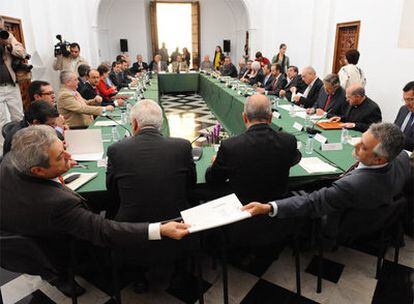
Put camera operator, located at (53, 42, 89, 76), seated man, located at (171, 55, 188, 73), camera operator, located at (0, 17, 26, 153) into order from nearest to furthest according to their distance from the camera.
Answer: camera operator, located at (0, 17, 26, 153), camera operator, located at (53, 42, 89, 76), seated man, located at (171, 55, 188, 73)

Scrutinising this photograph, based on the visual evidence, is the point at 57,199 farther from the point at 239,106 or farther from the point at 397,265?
the point at 239,106

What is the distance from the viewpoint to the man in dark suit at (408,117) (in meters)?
2.82

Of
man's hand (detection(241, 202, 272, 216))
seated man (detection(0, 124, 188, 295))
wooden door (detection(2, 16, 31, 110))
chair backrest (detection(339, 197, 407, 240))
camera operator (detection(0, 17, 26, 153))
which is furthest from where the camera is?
wooden door (detection(2, 16, 31, 110))

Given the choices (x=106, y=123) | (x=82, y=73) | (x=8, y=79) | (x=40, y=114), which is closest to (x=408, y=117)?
(x=106, y=123)

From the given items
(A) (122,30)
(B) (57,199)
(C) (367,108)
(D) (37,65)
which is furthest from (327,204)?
(A) (122,30)

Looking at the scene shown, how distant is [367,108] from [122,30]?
39.8 feet

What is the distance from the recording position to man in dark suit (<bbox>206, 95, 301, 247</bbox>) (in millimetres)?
1765

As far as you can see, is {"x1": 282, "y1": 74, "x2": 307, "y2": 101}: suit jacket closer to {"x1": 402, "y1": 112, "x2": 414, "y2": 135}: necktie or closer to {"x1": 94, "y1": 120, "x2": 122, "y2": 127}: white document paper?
{"x1": 402, "y1": 112, "x2": 414, "y2": 135}: necktie

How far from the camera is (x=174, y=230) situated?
1.44 m

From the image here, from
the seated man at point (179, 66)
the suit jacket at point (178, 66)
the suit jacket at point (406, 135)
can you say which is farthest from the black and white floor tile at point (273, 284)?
the suit jacket at point (178, 66)

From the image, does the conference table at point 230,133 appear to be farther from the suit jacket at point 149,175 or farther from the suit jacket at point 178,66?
the suit jacket at point 178,66

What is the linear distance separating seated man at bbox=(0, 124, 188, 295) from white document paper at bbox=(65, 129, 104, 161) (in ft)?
3.48

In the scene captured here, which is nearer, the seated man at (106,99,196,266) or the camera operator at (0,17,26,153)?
the seated man at (106,99,196,266)

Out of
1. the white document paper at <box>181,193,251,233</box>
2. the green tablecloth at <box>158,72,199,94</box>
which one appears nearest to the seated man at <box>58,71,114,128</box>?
the white document paper at <box>181,193,251,233</box>
